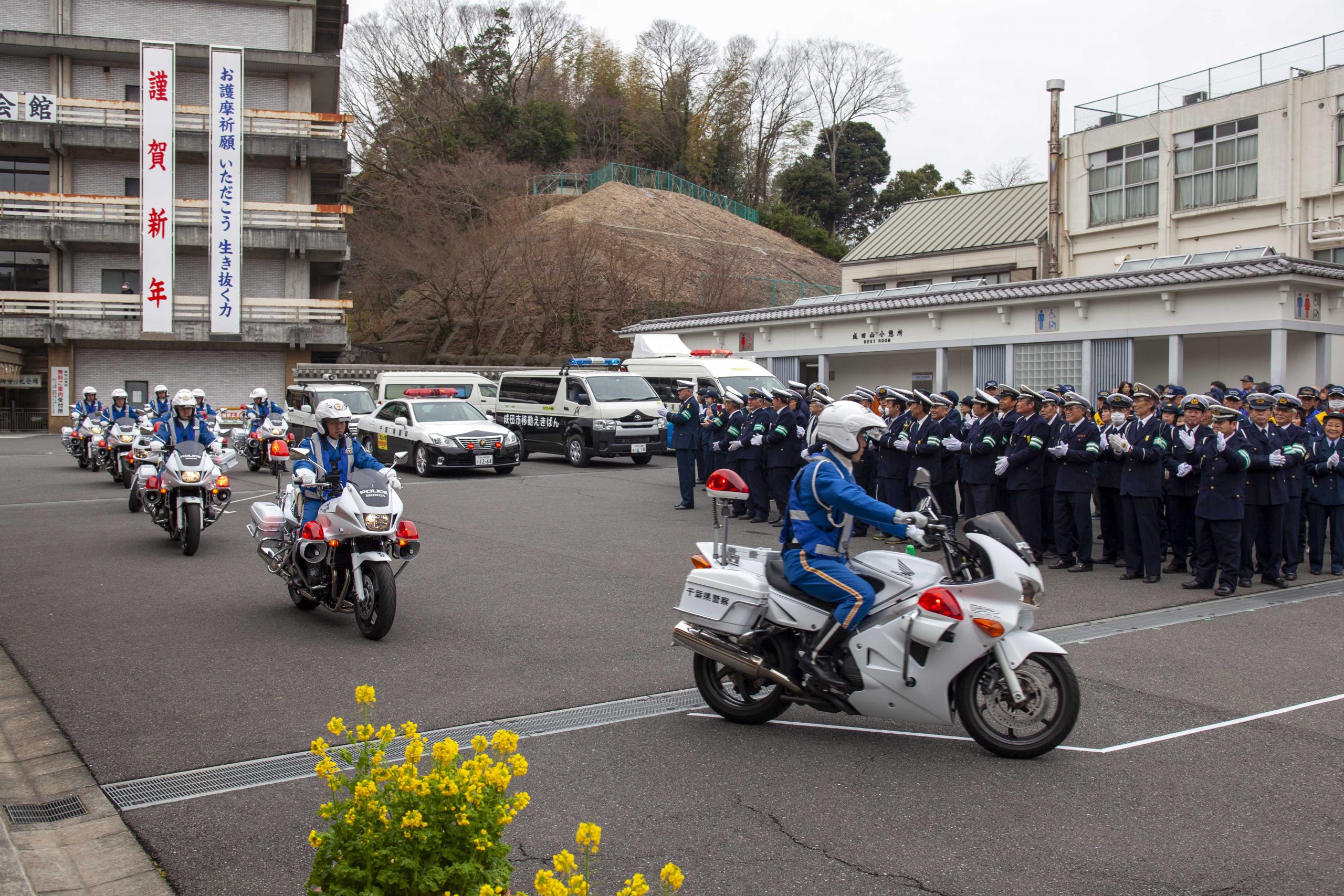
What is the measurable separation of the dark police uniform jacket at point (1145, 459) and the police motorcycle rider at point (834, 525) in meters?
5.96

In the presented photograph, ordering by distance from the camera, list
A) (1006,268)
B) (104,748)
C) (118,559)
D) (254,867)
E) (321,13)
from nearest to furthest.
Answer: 1. (254,867)
2. (104,748)
3. (118,559)
4. (1006,268)
5. (321,13)

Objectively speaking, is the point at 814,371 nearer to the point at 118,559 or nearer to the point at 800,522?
the point at 118,559

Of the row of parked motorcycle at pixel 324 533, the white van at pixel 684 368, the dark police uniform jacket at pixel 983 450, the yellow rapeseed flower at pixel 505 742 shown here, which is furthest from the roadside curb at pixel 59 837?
the white van at pixel 684 368

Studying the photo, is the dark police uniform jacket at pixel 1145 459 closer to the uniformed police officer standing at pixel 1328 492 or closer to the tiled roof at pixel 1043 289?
the uniformed police officer standing at pixel 1328 492

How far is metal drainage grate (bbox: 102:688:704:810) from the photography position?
16.8 ft

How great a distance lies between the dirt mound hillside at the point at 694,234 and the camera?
55.3 m

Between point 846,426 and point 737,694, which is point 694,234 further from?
point 737,694

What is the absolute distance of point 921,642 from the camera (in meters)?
5.61

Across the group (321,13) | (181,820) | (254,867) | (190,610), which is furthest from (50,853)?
(321,13)

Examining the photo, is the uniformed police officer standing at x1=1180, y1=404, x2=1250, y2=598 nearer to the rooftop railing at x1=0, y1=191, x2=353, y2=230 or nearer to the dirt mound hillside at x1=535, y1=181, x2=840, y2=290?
the rooftop railing at x1=0, y1=191, x2=353, y2=230

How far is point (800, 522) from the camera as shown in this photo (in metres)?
5.98

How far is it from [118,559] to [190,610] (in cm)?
320

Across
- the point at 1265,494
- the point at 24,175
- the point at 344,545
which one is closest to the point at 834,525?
the point at 344,545

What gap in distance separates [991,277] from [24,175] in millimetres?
36416
